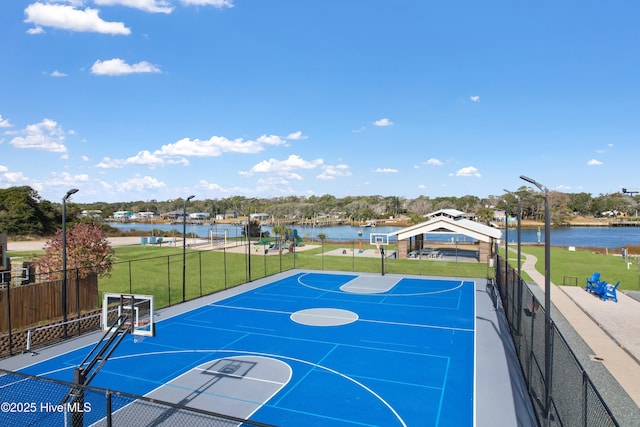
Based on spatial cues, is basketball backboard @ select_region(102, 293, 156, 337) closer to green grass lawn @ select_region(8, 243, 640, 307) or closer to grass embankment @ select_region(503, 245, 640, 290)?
green grass lawn @ select_region(8, 243, 640, 307)

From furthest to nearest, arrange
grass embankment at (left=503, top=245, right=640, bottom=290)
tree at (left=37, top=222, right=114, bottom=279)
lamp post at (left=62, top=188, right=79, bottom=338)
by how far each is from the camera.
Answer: grass embankment at (left=503, top=245, right=640, bottom=290), tree at (left=37, top=222, right=114, bottom=279), lamp post at (left=62, top=188, right=79, bottom=338)

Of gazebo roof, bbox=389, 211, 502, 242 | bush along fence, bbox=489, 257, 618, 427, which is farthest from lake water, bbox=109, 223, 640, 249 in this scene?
bush along fence, bbox=489, 257, 618, 427

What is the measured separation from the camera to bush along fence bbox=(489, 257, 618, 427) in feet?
20.5

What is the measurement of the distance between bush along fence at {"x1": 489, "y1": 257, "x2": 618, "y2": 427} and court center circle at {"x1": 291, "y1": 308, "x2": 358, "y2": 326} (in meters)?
7.16

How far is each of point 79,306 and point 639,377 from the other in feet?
63.1

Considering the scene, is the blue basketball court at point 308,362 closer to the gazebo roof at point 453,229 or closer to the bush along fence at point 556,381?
the bush along fence at point 556,381

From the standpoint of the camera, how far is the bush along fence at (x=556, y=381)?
246 inches

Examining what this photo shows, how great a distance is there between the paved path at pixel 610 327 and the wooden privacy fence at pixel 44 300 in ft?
61.5

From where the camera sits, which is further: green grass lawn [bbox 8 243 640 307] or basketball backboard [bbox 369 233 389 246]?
basketball backboard [bbox 369 233 389 246]

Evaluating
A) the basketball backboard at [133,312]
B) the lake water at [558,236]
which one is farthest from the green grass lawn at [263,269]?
the lake water at [558,236]

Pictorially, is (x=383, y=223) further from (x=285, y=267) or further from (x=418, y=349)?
(x=418, y=349)

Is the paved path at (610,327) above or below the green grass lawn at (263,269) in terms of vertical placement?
below

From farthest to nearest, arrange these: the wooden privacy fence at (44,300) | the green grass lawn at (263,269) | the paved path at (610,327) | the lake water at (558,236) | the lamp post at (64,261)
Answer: the lake water at (558,236)
the green grass lawn at (263,269)
the wooden privacy fence at (44,300)
the lamp post at (64,261)
the paved path at (610,327)

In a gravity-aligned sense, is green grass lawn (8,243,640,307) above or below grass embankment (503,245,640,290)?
above
